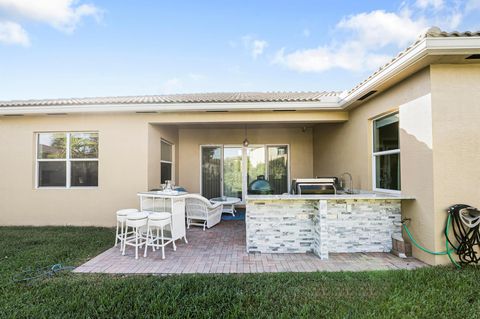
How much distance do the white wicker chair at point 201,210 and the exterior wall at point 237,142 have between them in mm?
3059

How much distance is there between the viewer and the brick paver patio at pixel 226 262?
3930mm

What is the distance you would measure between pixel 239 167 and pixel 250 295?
7.24m

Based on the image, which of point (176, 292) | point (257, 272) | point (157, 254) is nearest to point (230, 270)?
point (257, 272)

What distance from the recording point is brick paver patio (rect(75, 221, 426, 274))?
12.9ft

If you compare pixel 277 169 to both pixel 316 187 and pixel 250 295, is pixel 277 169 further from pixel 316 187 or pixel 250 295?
pixel 250 295

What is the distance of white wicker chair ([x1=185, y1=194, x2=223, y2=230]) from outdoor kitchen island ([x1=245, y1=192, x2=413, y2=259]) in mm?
2232

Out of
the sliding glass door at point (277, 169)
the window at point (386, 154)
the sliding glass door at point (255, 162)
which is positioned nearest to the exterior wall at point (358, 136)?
the window at point (386, 154)

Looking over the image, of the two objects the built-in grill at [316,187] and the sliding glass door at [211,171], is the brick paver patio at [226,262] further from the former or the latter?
the sliding glass door at [211,171]

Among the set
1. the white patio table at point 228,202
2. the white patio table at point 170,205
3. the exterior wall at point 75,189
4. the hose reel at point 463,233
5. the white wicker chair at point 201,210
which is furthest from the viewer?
the white patio table at point 228,202

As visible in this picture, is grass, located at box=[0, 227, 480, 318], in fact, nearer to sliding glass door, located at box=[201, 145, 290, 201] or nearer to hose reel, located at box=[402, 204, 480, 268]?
hose reel, located at box=[402, 204, 480, 268]

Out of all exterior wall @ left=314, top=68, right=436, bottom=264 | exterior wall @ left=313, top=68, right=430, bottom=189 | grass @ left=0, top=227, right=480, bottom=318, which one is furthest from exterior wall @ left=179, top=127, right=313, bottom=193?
grass @ left=0, top=227, right=480, bottom=318

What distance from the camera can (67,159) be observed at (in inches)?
277

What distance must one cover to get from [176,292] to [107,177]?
4.98m

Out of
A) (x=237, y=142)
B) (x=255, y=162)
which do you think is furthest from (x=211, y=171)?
(x=255, y=162)
